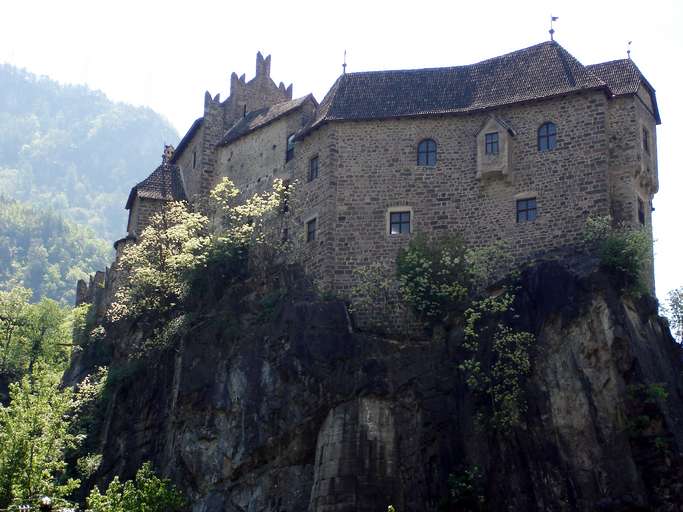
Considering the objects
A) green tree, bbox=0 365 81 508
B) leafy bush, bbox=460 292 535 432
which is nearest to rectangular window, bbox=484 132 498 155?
leafy bush, bbox=460 292 535 432

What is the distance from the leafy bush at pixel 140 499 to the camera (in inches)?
1629

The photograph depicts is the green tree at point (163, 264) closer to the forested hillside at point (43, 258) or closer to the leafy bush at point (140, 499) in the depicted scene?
the leafy bush at point (140, 499)

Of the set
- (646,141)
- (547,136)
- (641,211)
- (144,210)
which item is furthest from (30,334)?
(646,141)

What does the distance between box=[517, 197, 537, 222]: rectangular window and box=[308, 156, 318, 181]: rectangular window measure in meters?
10.1

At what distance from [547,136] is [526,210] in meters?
3.49

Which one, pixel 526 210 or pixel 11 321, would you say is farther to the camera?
pixel 11 321

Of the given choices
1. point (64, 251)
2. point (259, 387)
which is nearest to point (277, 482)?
point (259, 387)

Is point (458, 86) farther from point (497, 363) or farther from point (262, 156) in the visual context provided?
point (497, 363)

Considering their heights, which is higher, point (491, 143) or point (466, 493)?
point (491, 143)

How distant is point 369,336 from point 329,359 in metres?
1.98

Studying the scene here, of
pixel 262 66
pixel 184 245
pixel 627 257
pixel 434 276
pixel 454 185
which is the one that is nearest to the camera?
pixel 627 257

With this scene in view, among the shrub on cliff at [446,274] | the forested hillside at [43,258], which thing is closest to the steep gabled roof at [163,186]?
the shrub on cliff at [446,274]

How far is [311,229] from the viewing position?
49.7 meters

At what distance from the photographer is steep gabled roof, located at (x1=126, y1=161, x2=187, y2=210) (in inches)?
2542
